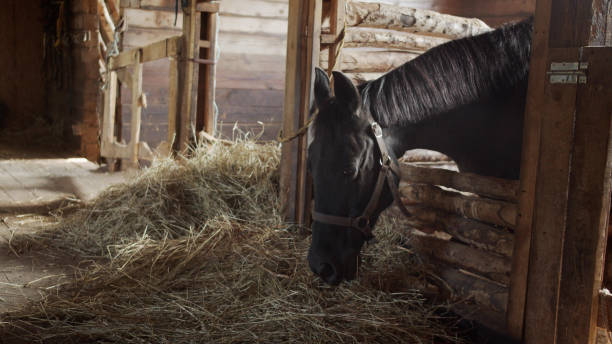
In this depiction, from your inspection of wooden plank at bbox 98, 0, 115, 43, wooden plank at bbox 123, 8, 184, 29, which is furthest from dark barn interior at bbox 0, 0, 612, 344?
wooden plank at bbox 98, 0, 115, 43

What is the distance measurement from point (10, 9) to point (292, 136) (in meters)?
8.76

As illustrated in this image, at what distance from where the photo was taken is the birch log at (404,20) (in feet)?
11.8

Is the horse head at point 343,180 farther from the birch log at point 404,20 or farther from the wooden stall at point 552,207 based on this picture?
the birch log at point 404,20

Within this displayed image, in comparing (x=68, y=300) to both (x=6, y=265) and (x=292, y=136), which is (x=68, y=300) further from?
(x=292, y=136)

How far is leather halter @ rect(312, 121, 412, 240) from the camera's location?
2410 millimetres

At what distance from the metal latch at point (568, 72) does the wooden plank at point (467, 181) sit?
551 mm

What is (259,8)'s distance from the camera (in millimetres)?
7699

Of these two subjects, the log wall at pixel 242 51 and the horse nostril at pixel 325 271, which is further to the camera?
the log wall at pixel 242 51

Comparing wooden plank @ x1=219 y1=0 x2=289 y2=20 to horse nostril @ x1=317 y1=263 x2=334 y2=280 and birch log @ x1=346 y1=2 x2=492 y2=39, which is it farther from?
horse nostril @ x1=317 y1=263 x2=334 y2=280

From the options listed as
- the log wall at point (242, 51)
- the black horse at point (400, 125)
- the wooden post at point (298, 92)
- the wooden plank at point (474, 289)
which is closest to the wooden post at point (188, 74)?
the wooden post at point (298, 92)

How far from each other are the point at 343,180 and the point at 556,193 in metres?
0.85

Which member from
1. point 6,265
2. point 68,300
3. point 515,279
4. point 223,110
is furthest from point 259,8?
point 515,279

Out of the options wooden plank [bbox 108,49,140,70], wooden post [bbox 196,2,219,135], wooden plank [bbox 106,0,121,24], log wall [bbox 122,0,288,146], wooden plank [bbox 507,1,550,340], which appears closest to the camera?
wooden plank [bbox 507,1,550,340]

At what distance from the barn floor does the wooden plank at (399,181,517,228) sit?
6.73 feet
